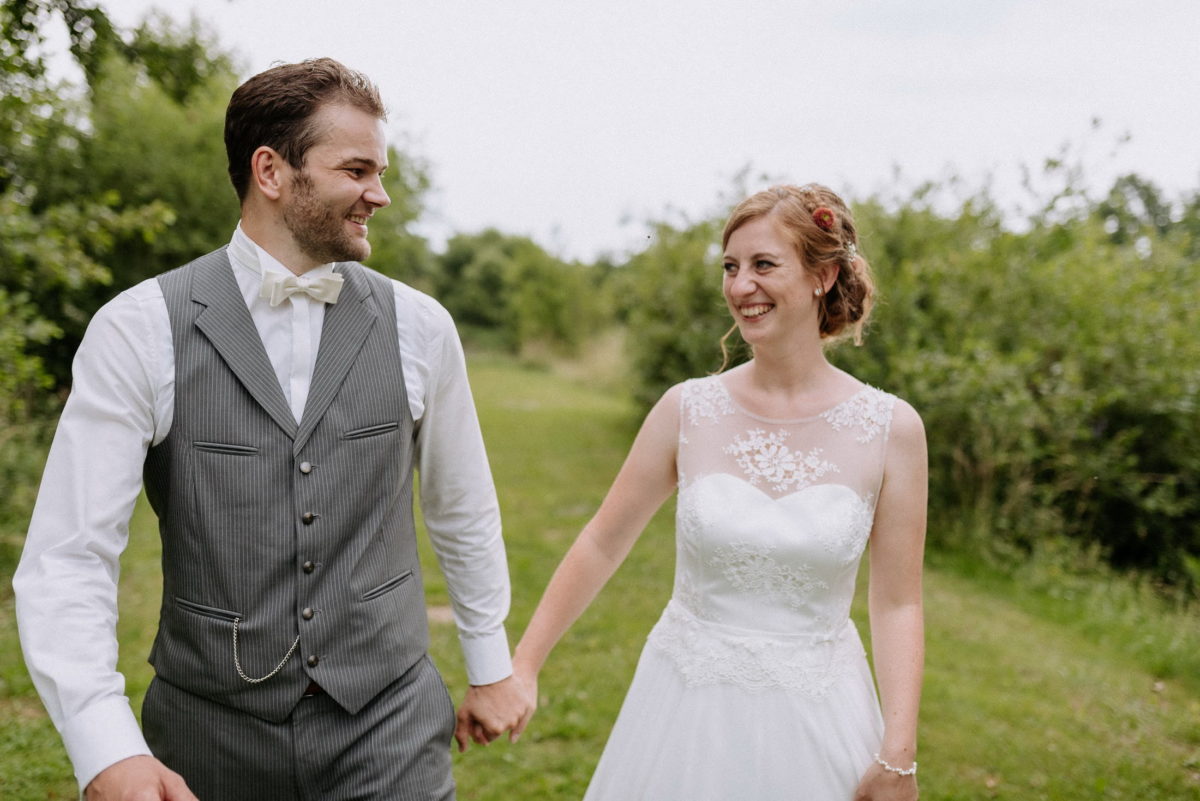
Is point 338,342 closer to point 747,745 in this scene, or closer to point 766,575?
point 766,575

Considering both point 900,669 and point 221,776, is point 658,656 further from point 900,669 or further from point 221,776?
point 221,776

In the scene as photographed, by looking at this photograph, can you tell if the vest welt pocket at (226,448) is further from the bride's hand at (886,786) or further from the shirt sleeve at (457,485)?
the bride's hand at (886,786)

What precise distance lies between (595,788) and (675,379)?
982cm

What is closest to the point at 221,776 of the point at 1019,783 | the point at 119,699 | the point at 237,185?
the point at 119,699

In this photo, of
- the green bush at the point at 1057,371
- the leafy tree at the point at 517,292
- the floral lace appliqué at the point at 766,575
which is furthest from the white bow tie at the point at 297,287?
the leafy tree at the point at 517,292

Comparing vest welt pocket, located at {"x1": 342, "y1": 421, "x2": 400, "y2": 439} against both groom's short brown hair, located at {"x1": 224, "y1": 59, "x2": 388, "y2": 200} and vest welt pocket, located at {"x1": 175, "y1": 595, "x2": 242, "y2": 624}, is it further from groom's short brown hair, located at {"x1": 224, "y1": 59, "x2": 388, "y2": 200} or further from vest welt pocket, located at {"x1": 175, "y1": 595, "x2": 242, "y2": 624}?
groom's short brown hair, located at {"x1": 224, "y1": 59, "x2": 388, "y2": 200}

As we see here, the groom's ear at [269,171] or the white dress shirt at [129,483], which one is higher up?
the groom's ear at [269,171]

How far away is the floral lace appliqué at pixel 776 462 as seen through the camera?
2506 mm

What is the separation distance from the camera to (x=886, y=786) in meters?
2.25

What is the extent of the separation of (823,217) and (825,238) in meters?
0.06

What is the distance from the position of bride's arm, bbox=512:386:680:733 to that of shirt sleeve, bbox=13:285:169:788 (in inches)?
44.1

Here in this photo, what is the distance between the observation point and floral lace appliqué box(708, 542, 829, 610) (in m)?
2.46

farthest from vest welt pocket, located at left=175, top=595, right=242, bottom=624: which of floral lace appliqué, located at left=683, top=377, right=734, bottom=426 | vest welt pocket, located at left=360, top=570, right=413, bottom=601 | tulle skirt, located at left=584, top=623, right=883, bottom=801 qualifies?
floral lace appliqué, located at left=683, top=377, right=734, bottom=426

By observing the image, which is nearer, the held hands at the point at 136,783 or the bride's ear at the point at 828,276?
the held hands at the point at 136,783
